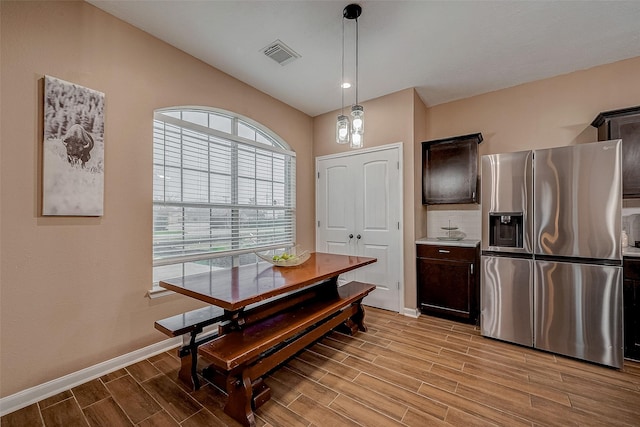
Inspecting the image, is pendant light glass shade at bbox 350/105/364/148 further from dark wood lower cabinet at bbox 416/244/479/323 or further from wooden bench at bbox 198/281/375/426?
dark wood lower cabinet at bbox 416/244/479/323

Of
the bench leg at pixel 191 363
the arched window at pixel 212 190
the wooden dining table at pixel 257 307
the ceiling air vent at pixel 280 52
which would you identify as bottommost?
the bench leg at pixel 191 363

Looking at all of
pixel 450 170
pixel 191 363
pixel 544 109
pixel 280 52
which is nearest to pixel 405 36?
pixel 280 52

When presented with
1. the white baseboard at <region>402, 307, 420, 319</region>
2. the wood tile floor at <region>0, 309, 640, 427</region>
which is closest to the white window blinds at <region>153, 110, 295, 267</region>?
the wood tile floor at <region>0, 309, 640, 427</region>

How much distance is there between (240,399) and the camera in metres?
1.68

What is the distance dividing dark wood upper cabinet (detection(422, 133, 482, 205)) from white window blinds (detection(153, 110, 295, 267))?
2007 mm

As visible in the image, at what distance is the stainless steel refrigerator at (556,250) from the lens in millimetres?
2285

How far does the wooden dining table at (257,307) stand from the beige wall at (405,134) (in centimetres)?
102

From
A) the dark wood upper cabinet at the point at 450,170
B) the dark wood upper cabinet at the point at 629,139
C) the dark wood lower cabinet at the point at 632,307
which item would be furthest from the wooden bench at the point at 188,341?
the dark wood upper cabinet at the point at 629,139

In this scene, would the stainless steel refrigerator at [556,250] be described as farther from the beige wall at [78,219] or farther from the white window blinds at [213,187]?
the beige wall at [78,219]

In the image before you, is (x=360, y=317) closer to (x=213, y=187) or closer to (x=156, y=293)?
(x=156, y=293)

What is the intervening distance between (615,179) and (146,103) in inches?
163

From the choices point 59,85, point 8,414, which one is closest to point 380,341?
point 8,414

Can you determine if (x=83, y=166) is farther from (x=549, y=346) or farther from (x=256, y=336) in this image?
(x=549, y=346)

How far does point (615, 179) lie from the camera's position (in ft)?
7.42
